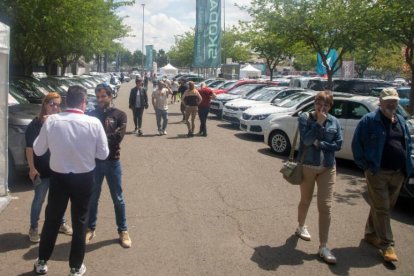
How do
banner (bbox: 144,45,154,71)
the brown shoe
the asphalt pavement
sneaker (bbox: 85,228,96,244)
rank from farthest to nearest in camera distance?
banner (bbox: 144,45,154,71) → the brown shoe → sneaker (bbox: 85,228,96,244) → the asphalt pavement

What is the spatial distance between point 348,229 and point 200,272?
7.95 ft

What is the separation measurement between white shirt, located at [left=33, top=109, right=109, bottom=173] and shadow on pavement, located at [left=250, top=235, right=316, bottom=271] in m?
2.09

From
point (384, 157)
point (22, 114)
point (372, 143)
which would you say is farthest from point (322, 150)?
point (22, 114)

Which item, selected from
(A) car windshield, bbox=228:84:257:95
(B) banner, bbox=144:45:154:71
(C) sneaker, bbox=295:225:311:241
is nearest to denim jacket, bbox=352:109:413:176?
(C) sneaker, bbox=295:225:311:241

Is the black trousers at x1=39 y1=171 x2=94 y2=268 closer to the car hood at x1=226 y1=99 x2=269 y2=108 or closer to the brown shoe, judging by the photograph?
the brown shoe

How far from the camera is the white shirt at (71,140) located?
3.89 m

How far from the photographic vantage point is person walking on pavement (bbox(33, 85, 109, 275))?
3.90 m

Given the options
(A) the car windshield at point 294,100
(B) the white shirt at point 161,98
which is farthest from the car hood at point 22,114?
(A) the car windshield at point 294,100

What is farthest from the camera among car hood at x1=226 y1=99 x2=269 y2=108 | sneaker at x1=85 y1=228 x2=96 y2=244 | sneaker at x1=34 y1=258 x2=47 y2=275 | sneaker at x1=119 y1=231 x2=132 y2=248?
car hood at x1=226 y1=99 x2=269 y2=108

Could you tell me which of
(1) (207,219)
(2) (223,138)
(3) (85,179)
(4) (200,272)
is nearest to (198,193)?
(1) (207,219)

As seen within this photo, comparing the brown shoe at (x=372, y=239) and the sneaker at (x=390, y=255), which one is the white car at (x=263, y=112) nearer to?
the brown shoe at (x=372, y=239)

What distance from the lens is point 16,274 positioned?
4262 mm

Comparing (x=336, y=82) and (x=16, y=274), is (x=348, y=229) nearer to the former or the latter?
(x=16, y=274)

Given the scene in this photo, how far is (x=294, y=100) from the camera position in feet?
46.2
